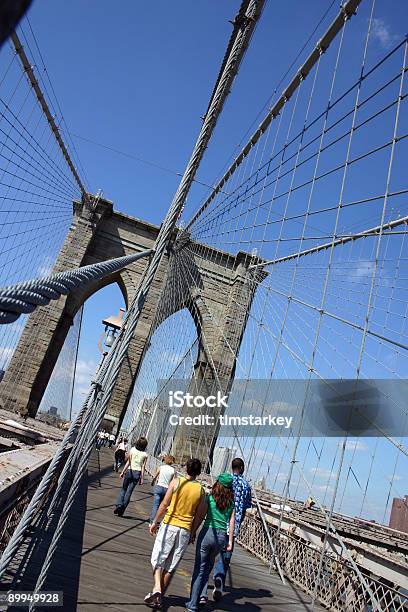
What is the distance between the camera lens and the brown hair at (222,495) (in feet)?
10.8

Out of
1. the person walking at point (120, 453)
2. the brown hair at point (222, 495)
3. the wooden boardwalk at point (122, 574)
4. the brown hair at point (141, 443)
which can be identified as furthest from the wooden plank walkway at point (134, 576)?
the person walking at point (120, 453)

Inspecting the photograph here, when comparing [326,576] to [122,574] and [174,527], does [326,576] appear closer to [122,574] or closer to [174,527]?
[122,574]

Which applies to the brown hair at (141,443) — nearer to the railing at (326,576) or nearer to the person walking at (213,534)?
the railing at (326,576)

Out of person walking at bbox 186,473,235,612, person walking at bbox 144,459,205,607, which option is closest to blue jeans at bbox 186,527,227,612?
person walking at bbox 186,473,235,612

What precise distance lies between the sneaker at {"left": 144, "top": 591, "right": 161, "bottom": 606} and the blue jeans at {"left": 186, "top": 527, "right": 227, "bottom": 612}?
0.21 meters

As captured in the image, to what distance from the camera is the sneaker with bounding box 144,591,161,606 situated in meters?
2.81

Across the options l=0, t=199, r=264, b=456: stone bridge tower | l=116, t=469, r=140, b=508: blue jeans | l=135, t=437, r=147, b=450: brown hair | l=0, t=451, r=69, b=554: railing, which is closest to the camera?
l=0, t=451, r=69, b=554: railing

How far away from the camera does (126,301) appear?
66.5 ft

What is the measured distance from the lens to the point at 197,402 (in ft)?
50.7

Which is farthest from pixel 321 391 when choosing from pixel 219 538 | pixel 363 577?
pixel 219 538

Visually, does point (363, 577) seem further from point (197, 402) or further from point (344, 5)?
point (197, 402)

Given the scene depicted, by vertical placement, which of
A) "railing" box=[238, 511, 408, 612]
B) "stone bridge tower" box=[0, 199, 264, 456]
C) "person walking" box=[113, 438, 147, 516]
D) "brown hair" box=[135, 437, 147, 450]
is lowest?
"railing" box=[238, 511, 408, 612]

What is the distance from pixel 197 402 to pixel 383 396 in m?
5.81

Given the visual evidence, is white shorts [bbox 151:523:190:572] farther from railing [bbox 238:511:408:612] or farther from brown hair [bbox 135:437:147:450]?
brown hair [bbox 135:437:147:450]
